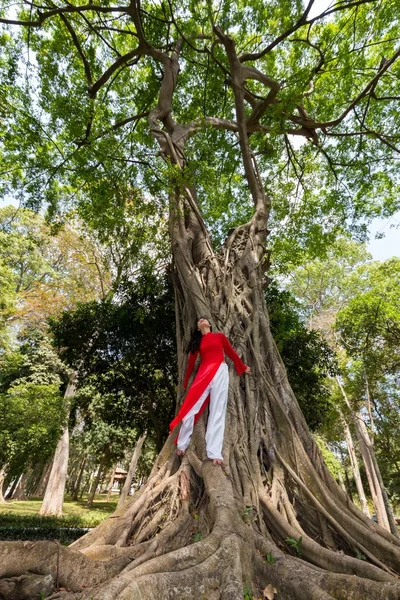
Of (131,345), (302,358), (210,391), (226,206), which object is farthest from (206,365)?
(226,206)

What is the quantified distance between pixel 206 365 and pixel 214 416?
0.54 m

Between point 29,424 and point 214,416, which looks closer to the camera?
point 214,416

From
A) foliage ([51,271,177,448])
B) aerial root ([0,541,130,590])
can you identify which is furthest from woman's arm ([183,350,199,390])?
foliage ([51,271,177,448])

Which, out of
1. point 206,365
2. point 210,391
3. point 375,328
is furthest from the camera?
point 375,328

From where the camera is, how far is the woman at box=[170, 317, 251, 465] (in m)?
3.01

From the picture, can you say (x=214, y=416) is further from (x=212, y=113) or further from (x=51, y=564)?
(x=212, y=113)

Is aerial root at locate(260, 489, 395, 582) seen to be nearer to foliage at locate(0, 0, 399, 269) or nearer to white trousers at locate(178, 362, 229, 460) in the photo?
white trousers at locate(178, 362, 229, 460)

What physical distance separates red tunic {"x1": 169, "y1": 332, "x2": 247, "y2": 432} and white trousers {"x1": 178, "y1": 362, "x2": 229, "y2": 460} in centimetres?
5

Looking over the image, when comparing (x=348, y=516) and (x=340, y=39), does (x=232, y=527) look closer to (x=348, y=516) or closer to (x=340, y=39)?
(x=348, y=516)

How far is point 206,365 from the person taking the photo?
3.47 m

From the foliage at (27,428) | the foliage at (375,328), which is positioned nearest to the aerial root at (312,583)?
the foliage at (27,428)

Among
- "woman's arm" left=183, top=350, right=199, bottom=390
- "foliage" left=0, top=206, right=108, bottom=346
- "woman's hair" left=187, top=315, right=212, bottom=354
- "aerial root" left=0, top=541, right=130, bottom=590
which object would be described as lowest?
"aerial root" left=0, top=541, right=130, bottom=590

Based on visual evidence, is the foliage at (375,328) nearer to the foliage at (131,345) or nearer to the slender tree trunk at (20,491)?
the foliage at (131,345)

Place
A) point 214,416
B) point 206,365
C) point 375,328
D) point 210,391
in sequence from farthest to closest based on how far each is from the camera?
1. point 375,328
2. point 206,365
3. point 210,391
4. point 214,416
